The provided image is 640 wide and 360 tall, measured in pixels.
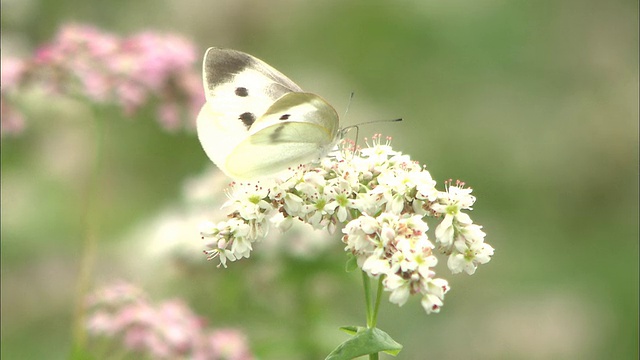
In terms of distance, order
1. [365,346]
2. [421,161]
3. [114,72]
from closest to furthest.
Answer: [365,346], [114,72], [421,161]

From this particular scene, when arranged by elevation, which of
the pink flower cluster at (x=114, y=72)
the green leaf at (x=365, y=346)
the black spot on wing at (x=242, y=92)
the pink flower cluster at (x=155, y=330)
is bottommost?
the green leaf at (x=365, y=346)

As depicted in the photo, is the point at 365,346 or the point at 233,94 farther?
the point at 233,94

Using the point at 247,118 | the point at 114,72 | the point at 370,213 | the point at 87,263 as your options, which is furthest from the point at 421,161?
the point at 370,213

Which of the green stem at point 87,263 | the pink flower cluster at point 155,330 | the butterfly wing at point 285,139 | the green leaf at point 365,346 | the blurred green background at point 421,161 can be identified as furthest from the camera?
the blurred green background at point 421,161

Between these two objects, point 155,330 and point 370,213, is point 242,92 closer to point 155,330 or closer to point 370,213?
point 370,213

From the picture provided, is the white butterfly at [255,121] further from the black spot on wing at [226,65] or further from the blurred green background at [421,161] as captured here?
the blurred green background at [421,161]

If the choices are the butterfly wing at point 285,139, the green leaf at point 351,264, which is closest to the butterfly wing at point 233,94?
the butterfly wing at point 285,139
